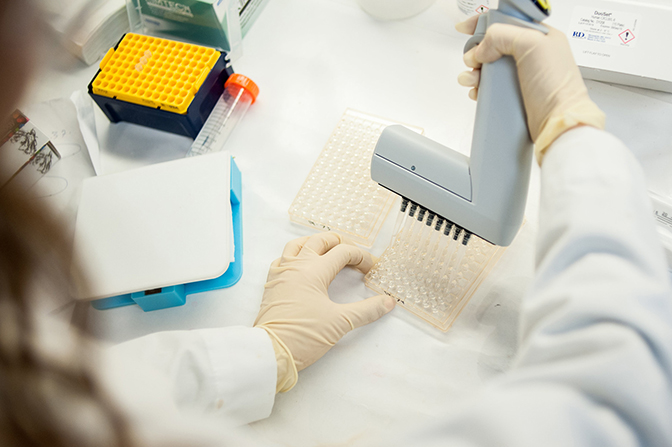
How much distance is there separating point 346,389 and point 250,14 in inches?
39.9

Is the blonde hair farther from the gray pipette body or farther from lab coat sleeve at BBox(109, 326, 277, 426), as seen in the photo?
the gray pipette body

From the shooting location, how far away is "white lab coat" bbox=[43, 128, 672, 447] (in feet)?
1.09

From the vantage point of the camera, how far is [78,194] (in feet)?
3.01

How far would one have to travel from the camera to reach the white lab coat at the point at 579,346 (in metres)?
0.33

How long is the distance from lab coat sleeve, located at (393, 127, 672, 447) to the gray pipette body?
14 cm

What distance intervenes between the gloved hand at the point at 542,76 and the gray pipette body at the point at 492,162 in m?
0.02

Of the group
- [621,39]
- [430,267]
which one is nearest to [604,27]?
[621,39]

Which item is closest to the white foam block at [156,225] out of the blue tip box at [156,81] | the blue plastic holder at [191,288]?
the blue plastic holder at [191,288]

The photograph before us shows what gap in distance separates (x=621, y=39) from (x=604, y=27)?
47 millimetres

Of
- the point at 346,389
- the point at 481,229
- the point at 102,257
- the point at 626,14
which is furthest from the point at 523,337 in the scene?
the point at 626,14

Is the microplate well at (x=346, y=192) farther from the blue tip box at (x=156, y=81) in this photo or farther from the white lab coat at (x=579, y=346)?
the white lab coat at (x=579, y=346)

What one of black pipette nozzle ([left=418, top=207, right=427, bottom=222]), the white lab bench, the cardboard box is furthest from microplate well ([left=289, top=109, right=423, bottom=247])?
the cardboard box

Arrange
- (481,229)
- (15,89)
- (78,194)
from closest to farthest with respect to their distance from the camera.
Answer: (15,89)
(481,229)
(78,194)

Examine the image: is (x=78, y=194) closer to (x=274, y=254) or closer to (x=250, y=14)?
(x=274, y=254)
